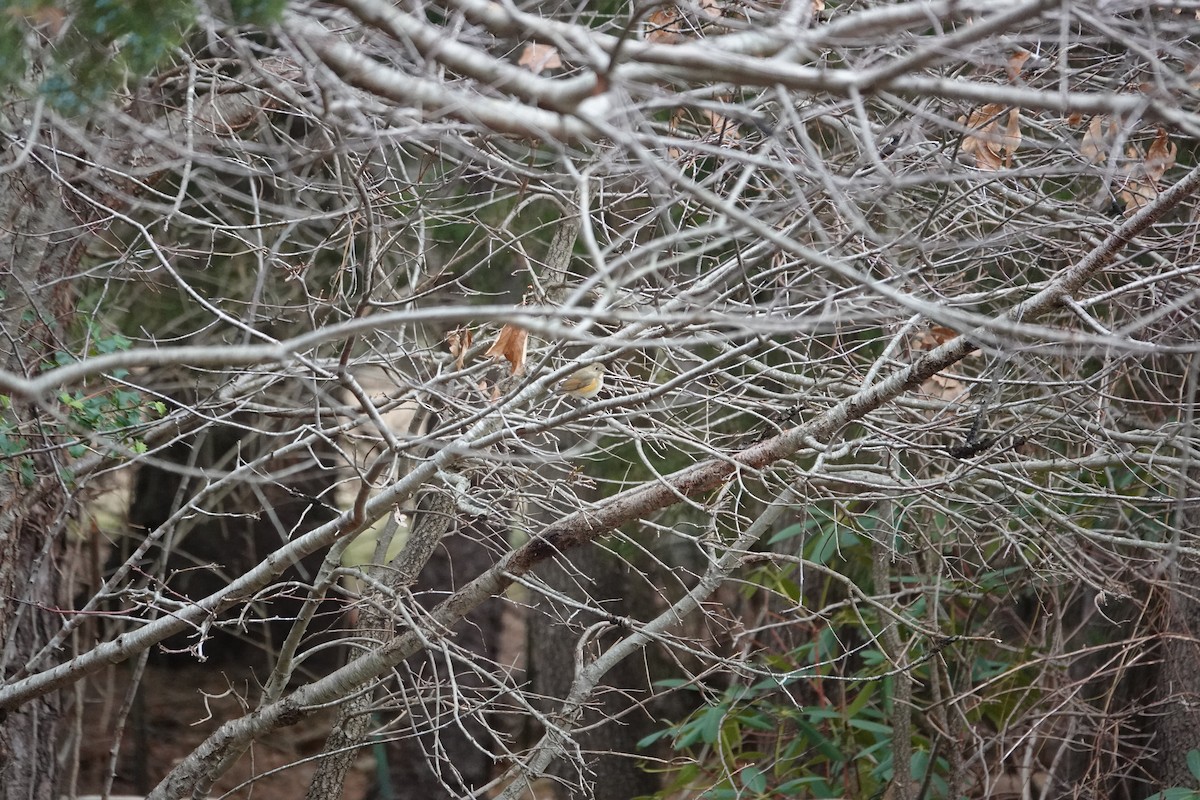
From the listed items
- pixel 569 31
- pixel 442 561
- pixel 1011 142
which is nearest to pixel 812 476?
pixel 1011 142

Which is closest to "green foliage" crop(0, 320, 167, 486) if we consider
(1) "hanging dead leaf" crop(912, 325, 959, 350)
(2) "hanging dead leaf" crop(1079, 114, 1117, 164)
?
(1) "hanging dead leaf" crop(912, 325, 959, 350)

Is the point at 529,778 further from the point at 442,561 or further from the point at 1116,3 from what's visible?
the point at 442,561

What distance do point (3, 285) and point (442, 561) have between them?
12.9ft

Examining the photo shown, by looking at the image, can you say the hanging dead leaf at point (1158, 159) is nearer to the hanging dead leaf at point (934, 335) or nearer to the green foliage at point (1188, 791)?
the hanging dead leaf at point (934, 335)

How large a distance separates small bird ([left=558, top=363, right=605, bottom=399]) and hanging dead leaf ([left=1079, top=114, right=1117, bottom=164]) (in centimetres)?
176

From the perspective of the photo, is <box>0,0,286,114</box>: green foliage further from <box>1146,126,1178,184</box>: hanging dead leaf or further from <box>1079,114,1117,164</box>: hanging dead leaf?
<box>1146,126,1178,184</box>: hanging dead leaf

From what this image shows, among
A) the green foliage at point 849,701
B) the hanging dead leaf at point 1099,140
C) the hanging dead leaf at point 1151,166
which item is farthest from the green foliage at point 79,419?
the hanging dead leaf at point 1151,166

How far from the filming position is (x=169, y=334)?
665cm

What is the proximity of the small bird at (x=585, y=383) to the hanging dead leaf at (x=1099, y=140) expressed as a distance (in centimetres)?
176

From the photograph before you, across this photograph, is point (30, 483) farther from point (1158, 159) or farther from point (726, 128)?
point (1158, 159)

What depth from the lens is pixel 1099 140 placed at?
2.72 m

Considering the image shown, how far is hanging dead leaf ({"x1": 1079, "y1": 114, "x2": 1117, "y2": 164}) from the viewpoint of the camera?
2697 millimetres

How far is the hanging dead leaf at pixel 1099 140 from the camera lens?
8.85ft

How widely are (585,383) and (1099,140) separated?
2.02 metres
